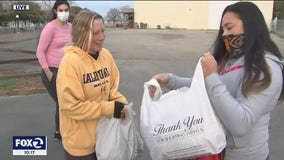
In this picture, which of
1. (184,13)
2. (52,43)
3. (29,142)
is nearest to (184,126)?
(29,142)

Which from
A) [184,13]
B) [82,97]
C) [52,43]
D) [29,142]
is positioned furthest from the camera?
[184,13]

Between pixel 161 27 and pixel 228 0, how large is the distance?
9521 millimetres

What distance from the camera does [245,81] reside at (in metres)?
2.27

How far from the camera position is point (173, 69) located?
543 inches

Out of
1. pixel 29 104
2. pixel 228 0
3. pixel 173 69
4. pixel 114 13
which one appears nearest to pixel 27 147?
pixel 29 104

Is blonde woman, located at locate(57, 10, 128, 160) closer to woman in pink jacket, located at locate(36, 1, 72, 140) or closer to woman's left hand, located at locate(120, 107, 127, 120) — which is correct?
woman's left hand, located at locate(120, 107, 127, 120)

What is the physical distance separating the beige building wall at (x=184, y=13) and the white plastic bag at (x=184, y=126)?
51.0 metres

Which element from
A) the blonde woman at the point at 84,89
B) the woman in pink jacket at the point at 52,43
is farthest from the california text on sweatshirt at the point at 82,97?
the woman in pink jacket at the point at 52,43

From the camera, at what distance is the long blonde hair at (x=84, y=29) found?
2967 millimetres

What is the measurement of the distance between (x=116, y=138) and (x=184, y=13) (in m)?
53.5

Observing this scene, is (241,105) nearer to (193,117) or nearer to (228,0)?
(193,117)

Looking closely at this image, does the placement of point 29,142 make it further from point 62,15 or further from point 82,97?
point 62,15

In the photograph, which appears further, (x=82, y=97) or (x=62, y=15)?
(x=62, y=15)

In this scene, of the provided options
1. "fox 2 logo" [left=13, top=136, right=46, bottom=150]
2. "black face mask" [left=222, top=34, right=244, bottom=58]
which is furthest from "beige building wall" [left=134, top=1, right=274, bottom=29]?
"black face mask" [left=222, top=34, right=244, bottom=58]
